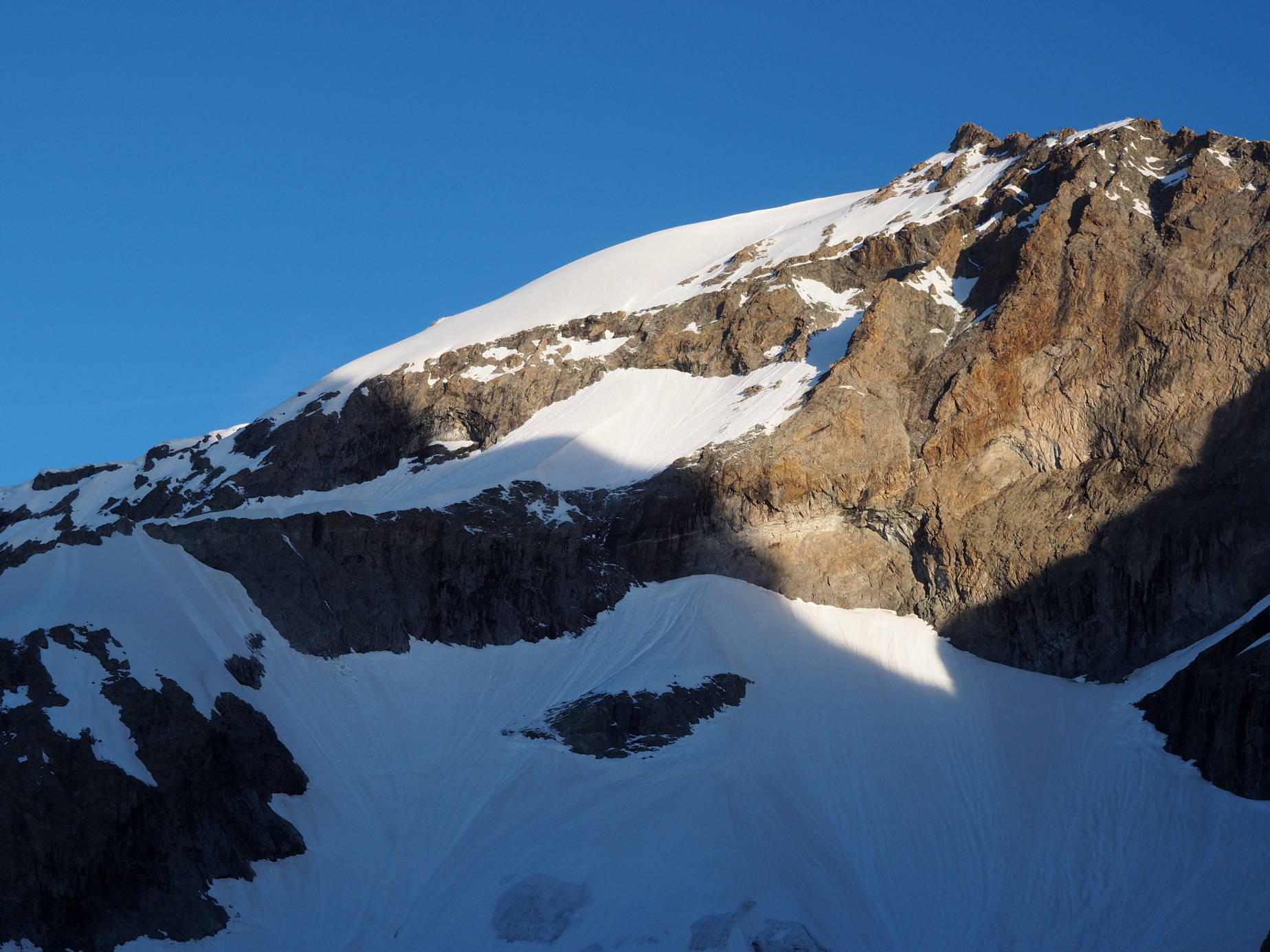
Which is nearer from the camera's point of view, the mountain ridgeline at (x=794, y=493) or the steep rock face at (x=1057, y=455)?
the mountain ridgeline at (x=794, y=493)

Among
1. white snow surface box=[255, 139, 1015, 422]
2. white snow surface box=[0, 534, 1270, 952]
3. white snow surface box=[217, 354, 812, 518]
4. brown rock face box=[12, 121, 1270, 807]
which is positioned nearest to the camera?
white snow surface box=[0, 534, 1270, 952]

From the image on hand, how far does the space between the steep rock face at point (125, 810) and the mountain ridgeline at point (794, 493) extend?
13 centimetres

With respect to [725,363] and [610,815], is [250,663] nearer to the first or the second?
[610,815]

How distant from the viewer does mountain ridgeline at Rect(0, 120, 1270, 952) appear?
143 feet

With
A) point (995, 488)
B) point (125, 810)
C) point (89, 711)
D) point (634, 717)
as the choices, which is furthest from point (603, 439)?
point (125, 810)

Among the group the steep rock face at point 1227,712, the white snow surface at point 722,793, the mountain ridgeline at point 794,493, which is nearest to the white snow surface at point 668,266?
the mountain ridgeline at point 794,493

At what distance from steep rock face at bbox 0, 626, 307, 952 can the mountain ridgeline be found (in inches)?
5.1

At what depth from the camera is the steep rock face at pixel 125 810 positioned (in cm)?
3884

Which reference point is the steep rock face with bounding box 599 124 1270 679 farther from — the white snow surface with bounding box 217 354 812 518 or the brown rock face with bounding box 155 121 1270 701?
the white snow surface with bounding box 217 354 812 518

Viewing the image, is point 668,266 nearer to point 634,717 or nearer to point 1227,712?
point 634,717

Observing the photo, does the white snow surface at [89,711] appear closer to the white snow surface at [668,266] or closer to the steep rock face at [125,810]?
the steep rock face at [125,810]

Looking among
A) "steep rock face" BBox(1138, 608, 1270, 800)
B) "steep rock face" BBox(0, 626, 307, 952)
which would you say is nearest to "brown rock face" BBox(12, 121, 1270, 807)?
"steep rock face" BBox(1138, 608, 1270, 800)

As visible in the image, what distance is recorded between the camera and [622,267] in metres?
77.7

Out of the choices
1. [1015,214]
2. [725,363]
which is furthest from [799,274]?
[1015,214]
